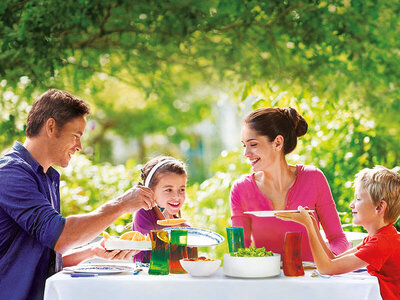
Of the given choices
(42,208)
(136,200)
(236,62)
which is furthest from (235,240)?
(236,62)

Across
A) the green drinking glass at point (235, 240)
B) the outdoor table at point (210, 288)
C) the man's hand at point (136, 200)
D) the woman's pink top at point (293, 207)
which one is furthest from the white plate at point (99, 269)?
the woman's pink top at point (293, 207)

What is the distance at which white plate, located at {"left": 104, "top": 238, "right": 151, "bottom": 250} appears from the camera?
2131 millimetres

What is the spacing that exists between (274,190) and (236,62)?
2.48m

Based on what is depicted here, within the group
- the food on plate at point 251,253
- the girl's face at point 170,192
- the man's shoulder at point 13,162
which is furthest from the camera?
the girl's face at point 170,192

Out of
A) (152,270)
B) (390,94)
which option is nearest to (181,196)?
(152,270)

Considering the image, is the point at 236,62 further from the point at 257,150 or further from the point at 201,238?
the point at 201,238

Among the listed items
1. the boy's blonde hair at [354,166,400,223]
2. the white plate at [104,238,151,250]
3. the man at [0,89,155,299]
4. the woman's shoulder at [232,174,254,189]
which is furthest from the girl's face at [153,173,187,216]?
the boy's blonde hair at [354,166,400,223]

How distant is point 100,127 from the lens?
14.6m

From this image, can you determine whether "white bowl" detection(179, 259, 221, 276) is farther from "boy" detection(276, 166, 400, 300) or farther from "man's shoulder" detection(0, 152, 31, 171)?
"man's shoulder" detection(0, 152, 31, 171)

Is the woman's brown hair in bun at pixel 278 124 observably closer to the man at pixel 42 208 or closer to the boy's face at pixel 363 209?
the boy's face at pixel 363 209

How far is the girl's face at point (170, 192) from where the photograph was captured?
106 inches

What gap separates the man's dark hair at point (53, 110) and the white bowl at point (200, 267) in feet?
2.65

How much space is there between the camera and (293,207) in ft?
8.96

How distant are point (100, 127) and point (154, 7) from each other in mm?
10020
